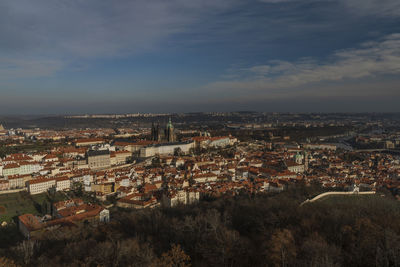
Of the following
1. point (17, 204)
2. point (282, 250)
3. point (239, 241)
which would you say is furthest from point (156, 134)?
point (282, 250)

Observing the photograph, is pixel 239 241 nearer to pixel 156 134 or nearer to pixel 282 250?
pixel 282 250

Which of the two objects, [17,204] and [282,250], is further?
[17,204]

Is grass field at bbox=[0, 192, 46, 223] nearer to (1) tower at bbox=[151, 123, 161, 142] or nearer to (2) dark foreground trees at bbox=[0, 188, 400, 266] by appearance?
(2) dark foreground trees at bbox=[0, 188, 400, 266]

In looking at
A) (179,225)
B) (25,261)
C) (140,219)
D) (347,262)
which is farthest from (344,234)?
(25,261)

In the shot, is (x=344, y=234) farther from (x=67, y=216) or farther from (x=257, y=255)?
(x=67, y=216)

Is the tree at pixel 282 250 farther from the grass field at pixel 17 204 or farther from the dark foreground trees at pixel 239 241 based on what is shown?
the grass field at pixel 17 204

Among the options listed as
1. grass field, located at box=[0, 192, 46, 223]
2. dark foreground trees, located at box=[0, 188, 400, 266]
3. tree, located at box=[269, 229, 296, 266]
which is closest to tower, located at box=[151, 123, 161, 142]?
grass field, located at box=[0, 192, 46, 223]
